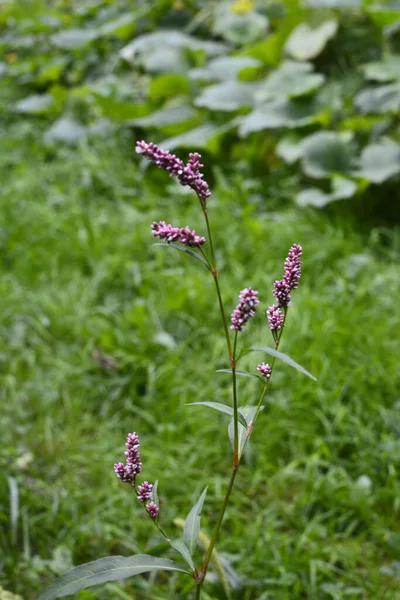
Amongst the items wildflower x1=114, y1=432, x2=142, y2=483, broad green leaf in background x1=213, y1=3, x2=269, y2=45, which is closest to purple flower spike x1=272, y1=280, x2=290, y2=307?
wildflower x1=114, y1=432, x2=142, y2=483

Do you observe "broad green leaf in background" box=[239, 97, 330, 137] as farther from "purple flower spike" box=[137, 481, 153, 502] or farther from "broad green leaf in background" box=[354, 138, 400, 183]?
"purple flower spike" box=[137, 481, 153, 502]

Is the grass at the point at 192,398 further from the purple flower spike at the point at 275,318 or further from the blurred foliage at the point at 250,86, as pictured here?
the purple flower spike at the point at 275,318

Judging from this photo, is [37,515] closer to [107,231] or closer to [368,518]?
[368,518]

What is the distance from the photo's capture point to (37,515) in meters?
1.80

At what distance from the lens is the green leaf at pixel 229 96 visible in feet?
11.9

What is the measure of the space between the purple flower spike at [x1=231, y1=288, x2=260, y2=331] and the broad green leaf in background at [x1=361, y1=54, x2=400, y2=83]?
301 cm

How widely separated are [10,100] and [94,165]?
190 cm

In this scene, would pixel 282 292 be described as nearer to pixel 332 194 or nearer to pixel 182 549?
pixel 182 549

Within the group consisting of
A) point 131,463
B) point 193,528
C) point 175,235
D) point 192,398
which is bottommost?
point 192,398

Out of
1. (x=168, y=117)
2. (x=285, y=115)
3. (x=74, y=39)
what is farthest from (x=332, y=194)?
(x=74, y=39)

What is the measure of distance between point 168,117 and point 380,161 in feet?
4.29

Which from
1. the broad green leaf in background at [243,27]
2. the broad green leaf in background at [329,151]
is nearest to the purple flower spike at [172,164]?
the broad green leaf in background at [329,151]

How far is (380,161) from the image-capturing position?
318 cm

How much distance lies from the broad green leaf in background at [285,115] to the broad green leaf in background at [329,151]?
156 mm
